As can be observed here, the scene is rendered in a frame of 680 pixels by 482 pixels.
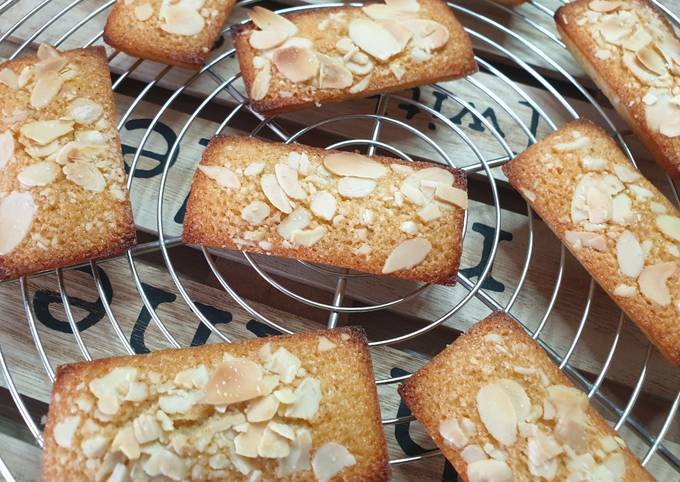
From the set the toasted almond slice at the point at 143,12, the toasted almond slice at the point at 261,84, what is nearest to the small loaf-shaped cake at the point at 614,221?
the toasted almond slice at the point at 261,84

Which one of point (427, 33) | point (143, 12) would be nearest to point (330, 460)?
point (427, 33)

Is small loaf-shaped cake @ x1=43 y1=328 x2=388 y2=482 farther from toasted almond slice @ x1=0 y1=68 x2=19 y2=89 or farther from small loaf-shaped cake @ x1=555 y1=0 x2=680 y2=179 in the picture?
small loaf-shaped cake @ x1=555 y1=0 x2=680 y2=179

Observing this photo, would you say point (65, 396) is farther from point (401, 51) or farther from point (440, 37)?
point (440, 37)

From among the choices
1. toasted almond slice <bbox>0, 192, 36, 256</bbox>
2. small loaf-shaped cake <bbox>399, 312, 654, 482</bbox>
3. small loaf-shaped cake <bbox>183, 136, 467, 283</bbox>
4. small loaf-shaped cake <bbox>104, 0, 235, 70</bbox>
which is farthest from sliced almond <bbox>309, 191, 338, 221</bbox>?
toasted almond slice <bbox>0, 192, 36, 256</bbox>

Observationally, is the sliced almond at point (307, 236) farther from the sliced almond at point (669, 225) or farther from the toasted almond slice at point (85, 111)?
the sliced almond at point (669, 225)

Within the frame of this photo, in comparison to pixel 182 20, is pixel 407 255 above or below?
below

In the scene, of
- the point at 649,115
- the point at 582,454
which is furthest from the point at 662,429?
the point at 649,115

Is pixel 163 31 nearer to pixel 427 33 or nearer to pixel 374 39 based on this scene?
pixel 374 39
